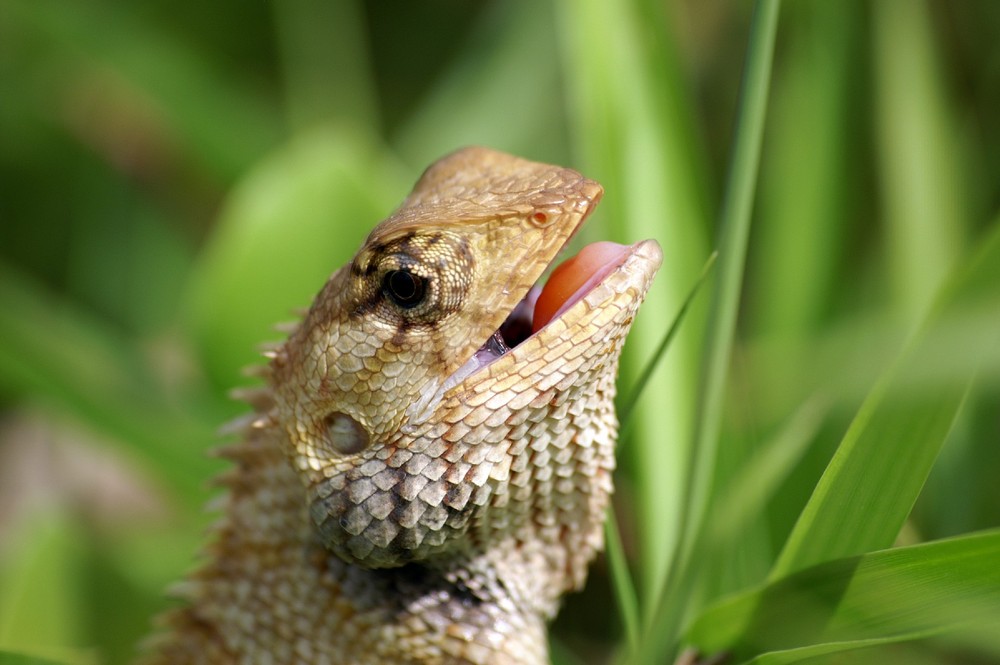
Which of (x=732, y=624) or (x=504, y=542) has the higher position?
(x=504, y=542)

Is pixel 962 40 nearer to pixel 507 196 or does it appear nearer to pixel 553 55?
pixel 553 55

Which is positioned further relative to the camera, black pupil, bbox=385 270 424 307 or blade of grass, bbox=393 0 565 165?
blade of grass, bbox=393 0 565 165

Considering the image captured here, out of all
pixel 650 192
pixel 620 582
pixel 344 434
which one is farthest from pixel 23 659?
pixel 650 192

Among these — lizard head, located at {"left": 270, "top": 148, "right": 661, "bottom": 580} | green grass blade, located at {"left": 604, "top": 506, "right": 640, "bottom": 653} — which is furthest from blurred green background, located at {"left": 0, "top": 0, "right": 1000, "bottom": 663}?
lizard head, located at {"left": 270, "top": 148, "right": 661, "bottom": 580}

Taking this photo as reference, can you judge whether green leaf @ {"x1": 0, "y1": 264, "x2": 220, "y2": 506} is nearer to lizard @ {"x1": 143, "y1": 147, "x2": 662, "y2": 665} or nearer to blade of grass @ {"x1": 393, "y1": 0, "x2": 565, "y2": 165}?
lizard @ {"x1": 143, "y1": 147, "x2": 662, "y2": 665}

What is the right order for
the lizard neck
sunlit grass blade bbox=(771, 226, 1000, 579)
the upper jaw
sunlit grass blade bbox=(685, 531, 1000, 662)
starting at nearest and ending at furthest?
sunlit grass blade bbox=(685, 531, 1000, 662)
sunlit grass blade bbox=(771, 226, 1000, 579)
the upper jaw
the lizard neck

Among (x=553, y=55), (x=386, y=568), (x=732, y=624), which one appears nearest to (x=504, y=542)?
(x=386, y=568)
